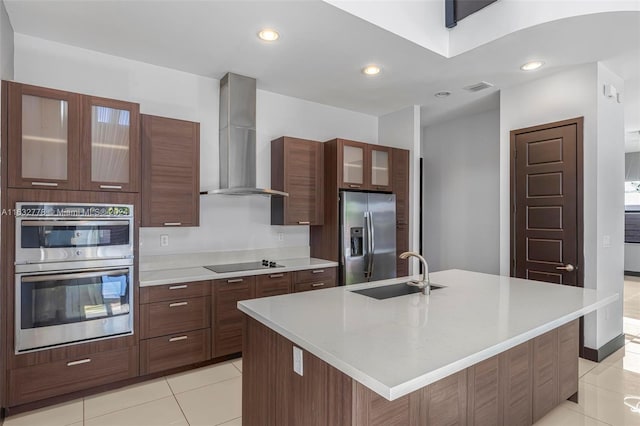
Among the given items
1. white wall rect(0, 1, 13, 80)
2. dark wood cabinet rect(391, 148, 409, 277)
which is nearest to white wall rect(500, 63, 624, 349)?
dark wood cabinet rect(391, 148, 409, 277)

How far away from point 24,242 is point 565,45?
14.6 feet

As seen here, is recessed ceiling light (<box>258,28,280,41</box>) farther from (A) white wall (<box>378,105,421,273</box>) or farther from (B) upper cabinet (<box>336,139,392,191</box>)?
(A) white wall (<box>378,105,421,273</box>)

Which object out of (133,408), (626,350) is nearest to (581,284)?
(626,350)

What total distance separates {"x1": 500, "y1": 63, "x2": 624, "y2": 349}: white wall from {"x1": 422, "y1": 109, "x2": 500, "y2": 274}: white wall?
1136 mm

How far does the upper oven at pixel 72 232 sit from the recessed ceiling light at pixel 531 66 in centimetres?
381

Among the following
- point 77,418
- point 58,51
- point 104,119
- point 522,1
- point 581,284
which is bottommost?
point 77,418

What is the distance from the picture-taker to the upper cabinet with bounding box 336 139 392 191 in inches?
162

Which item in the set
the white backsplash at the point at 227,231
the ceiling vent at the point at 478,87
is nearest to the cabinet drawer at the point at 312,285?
the white backsplash at the point at 227,231

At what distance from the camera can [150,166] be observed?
10.2 ft

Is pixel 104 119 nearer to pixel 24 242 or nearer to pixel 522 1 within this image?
pixel 24 242

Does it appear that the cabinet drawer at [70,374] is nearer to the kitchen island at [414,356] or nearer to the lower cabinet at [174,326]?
the lower cabinet at [174,326]

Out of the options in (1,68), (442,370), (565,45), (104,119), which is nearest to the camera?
(442,370)

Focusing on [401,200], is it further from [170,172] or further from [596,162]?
[170,172]

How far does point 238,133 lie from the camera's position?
12.0 ft
